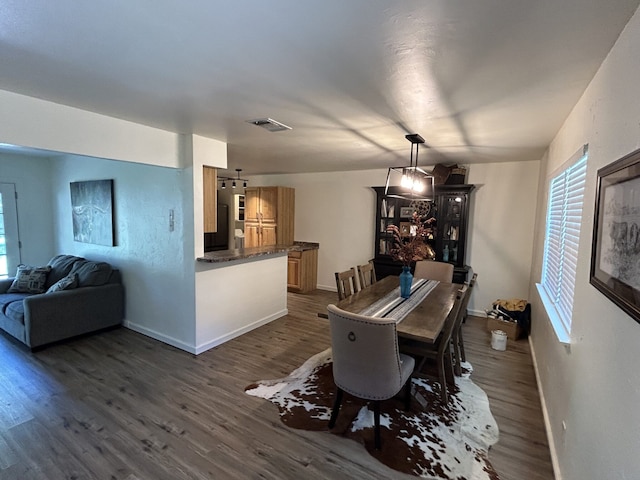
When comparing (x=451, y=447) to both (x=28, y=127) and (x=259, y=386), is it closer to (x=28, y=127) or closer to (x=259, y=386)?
(x=259, y=386)

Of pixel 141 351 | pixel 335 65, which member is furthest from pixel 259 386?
pixel 335 65

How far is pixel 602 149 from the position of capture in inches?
61.5

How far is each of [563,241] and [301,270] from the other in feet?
13.8

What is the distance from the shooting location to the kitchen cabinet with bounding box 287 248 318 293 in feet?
19.7

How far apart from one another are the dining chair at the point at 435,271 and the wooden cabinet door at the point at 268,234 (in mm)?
2981

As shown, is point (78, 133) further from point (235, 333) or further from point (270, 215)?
point (270, 215)

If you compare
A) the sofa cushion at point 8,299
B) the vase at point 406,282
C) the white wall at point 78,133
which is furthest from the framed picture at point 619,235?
the sofa cushion at point 8,299

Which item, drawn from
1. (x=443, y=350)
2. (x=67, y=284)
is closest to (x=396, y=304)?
(x=443, y=350)

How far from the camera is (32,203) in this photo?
5.10m

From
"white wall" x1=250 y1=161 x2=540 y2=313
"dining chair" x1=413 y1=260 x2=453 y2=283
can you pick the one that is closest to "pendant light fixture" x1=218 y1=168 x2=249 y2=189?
"white wall" x1=250 y1=161 x2=540 y2=313

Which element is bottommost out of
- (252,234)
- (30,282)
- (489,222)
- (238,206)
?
(30,282)

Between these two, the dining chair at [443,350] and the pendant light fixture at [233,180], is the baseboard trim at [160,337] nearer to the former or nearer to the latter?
the dining chair at [443,350]

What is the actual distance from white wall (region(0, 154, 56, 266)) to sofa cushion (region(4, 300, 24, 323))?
194 centimetres

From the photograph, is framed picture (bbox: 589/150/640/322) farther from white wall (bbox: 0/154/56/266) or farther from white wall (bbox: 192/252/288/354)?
white wall (bbox: 0/154/56/266)
